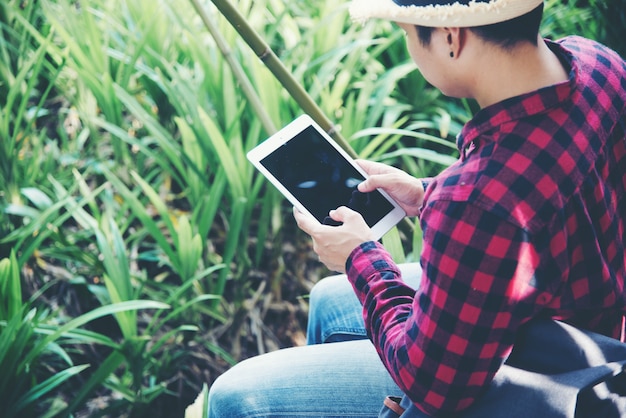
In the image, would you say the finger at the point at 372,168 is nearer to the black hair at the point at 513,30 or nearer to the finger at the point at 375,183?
the finger at the point at 375,183

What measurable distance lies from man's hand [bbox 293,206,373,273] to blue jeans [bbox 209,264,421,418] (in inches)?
4.9

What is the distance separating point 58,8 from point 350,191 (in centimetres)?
117

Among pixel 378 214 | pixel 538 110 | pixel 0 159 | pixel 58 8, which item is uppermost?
pixel 58 8

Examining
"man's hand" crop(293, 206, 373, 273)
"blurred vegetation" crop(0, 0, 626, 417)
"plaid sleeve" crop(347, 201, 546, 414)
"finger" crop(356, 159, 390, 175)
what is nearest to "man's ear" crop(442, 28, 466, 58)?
"plaid sleeve" crop(347, 201, 546, 414)

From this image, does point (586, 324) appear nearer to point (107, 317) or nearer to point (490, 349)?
point (490, 349)

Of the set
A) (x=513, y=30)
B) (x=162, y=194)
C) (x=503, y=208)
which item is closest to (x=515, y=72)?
(x=513, y=30)

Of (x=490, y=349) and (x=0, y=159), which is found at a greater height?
(x=0, y=159)

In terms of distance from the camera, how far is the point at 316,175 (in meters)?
0.96

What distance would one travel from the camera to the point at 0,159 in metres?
1.39

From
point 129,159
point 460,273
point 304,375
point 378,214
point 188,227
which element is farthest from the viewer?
point 129,159

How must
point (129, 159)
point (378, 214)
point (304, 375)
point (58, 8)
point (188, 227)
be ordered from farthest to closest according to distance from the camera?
1. point (58, 8)
2. point (129, 159)
3. point (188, 227)
4. point (378, 214)
5. point (304, 375)

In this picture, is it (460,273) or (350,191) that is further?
(350,191)

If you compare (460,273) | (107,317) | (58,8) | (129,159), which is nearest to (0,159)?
(129,159)

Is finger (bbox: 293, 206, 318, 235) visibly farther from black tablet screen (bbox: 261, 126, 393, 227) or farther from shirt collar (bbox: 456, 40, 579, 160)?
shirt collar (bbox: 456, 40, 579, 160)
